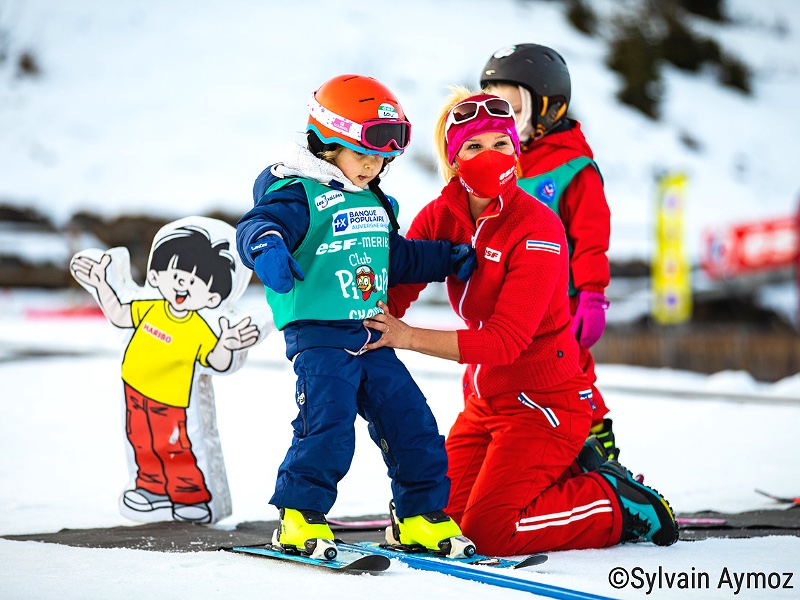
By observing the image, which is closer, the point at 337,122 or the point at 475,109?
the point at 337,122

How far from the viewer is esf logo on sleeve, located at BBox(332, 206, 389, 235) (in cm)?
342

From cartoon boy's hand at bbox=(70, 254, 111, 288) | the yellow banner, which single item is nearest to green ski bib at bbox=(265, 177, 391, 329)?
cartoon boy's hand at bbox=(70, 254, 111, 288)

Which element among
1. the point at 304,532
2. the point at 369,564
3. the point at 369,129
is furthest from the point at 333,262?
the point at 369,564

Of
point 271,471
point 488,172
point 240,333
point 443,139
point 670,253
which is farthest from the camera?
point 670,253

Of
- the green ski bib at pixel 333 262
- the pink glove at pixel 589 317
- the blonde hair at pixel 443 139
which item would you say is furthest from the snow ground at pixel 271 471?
the blonde hair at pixel 443 139

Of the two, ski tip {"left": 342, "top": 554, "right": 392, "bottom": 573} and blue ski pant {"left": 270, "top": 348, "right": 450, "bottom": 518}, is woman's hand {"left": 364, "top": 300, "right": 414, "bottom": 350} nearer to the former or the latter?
blue ski pant {"left": 270, "top": 348, "right": 450, "bottom": 518}

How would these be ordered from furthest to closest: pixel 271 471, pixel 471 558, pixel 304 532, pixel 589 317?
1. pixel 271 471
2. pixel 589 317
3. pixel 471 558
4. pixel 304 532

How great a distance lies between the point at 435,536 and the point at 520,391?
0.64m

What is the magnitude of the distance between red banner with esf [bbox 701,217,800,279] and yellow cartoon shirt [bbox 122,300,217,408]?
596 inches

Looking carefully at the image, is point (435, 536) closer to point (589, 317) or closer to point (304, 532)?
point (304, 532)

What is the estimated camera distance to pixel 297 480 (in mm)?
3258

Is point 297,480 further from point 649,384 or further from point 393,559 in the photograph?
point 649,384

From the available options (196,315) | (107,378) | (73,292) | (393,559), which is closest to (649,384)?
(107,378)

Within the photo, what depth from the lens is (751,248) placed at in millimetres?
18578
